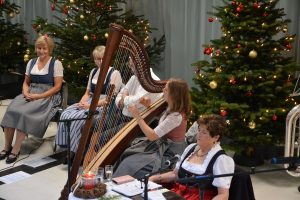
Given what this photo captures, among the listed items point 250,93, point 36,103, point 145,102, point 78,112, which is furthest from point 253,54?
point 36,103

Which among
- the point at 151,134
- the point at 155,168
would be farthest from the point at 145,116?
the point at 155,168

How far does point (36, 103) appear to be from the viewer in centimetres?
468

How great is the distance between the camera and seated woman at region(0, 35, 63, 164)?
4.61 m

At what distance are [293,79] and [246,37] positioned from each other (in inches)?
23.3

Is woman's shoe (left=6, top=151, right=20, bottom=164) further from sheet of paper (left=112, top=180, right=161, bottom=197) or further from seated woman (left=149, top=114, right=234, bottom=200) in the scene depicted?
sheet of paper (left=112, top=180, right=161, bottom=197)

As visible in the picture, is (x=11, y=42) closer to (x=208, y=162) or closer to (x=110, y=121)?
(x=110, y=121)

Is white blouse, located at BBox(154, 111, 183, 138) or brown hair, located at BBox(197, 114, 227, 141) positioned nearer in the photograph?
brown hair, located at BBox(197, 114, 227, 141)

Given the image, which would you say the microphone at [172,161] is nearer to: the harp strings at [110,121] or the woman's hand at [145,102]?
the harp strings at [110,121]

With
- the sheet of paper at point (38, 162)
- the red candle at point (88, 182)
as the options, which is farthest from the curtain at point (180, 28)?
the red candle at point (88, 182)

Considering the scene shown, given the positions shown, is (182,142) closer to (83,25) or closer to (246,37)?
(246,37)

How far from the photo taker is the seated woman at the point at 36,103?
461 centimetres

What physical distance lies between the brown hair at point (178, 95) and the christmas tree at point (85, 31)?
2.36 metres

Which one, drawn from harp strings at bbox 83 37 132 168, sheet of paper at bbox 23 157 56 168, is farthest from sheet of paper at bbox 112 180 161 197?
sheet of paper at bbox 23 157 56 168

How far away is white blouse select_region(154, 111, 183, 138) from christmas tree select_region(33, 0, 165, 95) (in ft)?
7.75
